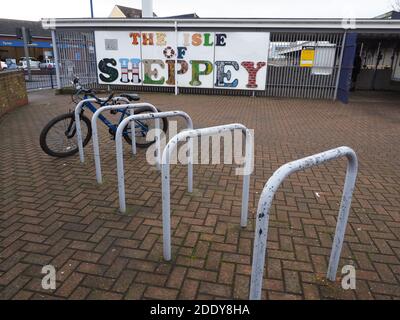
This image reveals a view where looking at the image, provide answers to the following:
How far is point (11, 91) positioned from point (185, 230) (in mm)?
8712

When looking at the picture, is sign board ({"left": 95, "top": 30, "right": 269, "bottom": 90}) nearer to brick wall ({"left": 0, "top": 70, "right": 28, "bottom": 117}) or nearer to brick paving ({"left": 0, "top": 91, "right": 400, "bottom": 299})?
brick wall ({"left": 0, "top": 70, "right": 28, "bottom": 117})

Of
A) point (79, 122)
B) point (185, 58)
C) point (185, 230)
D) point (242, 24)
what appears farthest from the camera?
point (185, 58)

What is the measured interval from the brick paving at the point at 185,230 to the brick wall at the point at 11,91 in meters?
3.70

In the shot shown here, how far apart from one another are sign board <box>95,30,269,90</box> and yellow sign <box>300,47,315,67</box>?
1498 mm

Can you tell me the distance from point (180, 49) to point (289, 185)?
395 inches

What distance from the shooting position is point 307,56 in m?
12.3

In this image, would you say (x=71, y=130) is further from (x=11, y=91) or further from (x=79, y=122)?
(x=11, y=91)

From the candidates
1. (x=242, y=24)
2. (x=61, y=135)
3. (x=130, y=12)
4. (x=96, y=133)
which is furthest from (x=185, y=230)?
(x=130, y=12)

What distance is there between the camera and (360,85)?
17547 millimetres

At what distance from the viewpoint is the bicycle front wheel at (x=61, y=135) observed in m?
4.74

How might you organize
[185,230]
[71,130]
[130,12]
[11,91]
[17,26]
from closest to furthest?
[185,230] < [71,130] < [11,91] < [130,12] < [17,26]

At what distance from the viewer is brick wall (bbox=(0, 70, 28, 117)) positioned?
8352 millimetres

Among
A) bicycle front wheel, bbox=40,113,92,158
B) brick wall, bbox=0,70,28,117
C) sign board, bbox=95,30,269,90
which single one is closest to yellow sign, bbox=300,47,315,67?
sign board, bbox=95,30,269,90
